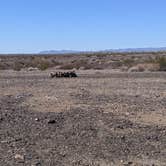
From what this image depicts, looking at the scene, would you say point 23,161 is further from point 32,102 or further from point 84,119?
point 32,102

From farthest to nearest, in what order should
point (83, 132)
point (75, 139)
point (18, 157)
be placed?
1. point (83, 132)
2. point (75, 139)
3. point (18, 157)

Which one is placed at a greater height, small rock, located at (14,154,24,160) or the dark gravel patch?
small rock, located at (14,154,24,160)

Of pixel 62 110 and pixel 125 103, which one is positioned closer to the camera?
pixel 62 110

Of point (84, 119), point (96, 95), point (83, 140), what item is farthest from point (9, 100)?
point (83, 140)

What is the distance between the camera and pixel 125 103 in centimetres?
2119

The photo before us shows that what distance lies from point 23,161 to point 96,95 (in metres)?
14.8

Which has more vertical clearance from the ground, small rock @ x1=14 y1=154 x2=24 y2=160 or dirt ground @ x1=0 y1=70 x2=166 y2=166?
small rock @ x1=14 y1=154 x2=24 y2=160

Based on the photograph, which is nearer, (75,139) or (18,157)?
(18,157)

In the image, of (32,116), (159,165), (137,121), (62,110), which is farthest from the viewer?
(62,110)

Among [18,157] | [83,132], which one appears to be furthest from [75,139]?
[18,157]

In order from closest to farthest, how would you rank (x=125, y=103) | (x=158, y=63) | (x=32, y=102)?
1. (x=125, y=103)
2. (x=32, y=102)
3. (x=158, y=63)

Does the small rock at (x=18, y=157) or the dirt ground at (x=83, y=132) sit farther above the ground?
the small rock at (x=18, y=157)

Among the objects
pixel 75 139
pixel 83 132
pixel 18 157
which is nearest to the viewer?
pixel 18 157

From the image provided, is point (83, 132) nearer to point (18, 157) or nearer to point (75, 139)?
point (75, 139)
